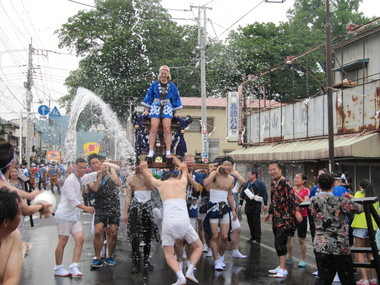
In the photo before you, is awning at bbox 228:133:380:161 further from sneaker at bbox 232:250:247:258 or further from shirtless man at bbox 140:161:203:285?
shirtless man at bbox 140:161:203:285

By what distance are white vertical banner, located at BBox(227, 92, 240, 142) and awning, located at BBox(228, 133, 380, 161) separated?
220cm

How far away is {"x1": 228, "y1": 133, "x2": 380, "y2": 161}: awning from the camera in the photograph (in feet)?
46.0

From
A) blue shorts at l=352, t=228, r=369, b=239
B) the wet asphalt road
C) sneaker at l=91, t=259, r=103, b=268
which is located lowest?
the wet asphalt road

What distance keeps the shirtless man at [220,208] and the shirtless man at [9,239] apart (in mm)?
5645

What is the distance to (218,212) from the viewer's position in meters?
8.80

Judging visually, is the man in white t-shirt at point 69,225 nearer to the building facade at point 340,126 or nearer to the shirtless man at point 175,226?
the shirtless man at point 175,226

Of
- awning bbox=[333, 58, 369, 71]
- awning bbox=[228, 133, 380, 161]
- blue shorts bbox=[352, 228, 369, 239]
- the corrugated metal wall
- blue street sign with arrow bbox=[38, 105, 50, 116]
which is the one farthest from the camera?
blue street sign with arrow bbox=[38, 105, 50, 116]

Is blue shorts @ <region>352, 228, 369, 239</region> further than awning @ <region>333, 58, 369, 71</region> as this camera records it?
No

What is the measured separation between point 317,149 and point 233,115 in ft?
30.9

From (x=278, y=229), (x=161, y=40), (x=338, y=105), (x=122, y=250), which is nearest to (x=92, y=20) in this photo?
(x=161, y=40)

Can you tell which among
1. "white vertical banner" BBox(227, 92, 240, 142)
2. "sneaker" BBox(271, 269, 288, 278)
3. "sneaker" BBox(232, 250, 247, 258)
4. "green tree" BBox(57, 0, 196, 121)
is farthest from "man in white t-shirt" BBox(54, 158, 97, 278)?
"green tree" BBox(57, 0, 196, 121)

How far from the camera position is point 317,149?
15852 millimetres

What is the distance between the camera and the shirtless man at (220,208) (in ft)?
28.9

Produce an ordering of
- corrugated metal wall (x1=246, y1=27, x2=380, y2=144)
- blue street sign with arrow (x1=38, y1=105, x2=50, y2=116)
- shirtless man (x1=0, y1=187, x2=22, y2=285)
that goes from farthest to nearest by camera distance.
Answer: blue street sign with arrow (x1=38, y1=105, x2=50, y2=116)
corrugated metal wall (x1=246, y1=27, x2=380, y2=144)
shirtless man (x1=0, y1=187, x2=22, y2=285)
